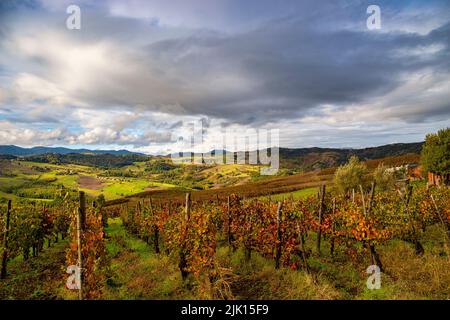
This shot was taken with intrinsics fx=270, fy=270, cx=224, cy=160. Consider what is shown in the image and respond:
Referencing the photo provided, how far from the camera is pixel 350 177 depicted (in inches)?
1954

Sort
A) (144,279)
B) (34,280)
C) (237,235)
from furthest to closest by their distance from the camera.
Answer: (237,235) < (34,280) < (144,279)

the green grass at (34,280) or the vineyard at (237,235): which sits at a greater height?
the vineyard at (237,235)

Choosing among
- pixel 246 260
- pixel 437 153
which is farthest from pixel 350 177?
pixel 246 260

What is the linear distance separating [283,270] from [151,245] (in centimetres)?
1287

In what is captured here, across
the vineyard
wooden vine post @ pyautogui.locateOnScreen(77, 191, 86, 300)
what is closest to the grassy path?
the vineyard

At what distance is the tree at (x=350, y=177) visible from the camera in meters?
49.4

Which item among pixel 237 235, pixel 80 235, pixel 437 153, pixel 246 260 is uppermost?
pixel 437 153

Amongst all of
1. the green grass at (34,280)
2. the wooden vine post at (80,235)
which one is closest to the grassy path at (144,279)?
the wooden vine post at (80,235)

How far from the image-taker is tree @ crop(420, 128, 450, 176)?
46625 millimetres

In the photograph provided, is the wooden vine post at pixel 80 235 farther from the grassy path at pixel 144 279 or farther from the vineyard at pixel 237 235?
the grassy path at pixel 144 279

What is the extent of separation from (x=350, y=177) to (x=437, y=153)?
15073 mm

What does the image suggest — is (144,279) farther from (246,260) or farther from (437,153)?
(437,153)

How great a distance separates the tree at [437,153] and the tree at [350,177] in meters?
11.0

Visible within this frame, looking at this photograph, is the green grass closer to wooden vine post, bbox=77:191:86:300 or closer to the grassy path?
wooden vine post, bbox=77:191:86:300
